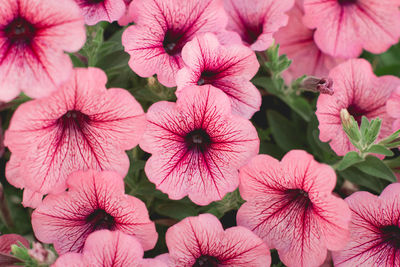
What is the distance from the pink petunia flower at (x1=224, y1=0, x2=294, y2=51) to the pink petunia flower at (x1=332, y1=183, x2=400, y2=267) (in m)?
0.41

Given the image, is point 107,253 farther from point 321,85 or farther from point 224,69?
point 321,85

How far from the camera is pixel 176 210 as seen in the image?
3.40 feet

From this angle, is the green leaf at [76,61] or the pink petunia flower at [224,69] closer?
the pink petunia flower at [224,69]

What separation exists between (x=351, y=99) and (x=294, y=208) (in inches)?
11.8

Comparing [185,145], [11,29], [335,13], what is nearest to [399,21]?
[335,13]

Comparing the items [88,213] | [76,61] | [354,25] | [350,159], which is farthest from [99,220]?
[354,25]

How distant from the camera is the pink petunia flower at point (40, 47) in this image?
79cm

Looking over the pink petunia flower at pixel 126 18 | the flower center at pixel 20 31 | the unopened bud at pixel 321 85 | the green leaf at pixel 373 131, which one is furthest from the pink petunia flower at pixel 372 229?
the flower center at pixel 20 31

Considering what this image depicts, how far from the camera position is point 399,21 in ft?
3.89

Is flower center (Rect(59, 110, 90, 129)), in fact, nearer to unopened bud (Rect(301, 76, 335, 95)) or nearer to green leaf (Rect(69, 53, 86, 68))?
green leaf (Rect(69, 53, 86, 68))

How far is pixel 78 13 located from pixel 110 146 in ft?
0.84

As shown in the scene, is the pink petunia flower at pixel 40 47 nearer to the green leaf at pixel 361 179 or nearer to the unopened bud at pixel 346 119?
the unopened bud at pixel 346 119

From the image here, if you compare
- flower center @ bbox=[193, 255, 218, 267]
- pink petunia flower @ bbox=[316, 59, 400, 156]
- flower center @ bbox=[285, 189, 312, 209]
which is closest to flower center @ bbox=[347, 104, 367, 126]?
pink petunia flower @ bbox=[316, 59, 400, 156]

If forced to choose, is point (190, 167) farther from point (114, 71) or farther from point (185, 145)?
point (114, 71)
